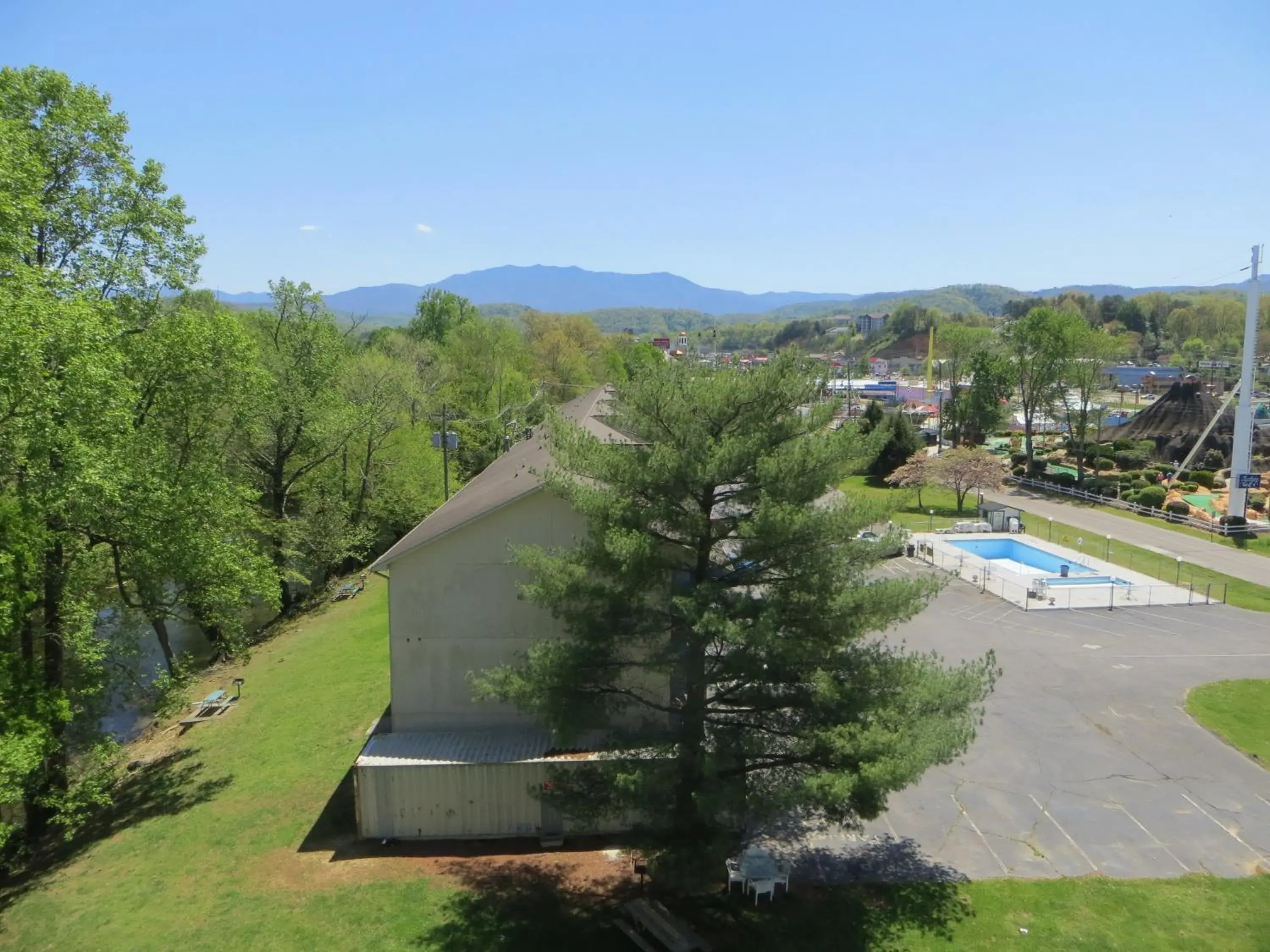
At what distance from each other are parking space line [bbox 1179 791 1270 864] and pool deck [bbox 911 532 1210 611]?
10342 mm

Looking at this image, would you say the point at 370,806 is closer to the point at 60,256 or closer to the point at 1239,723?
the point at 60,256

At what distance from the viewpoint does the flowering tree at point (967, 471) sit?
136ft

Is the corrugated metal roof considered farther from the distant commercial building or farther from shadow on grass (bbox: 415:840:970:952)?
the distant commercial building

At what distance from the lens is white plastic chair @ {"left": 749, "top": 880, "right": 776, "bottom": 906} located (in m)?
12.3

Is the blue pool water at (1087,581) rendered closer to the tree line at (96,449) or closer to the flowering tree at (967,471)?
the flowering tree at (967,471)

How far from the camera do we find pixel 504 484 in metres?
17.6

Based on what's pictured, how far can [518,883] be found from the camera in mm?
12922

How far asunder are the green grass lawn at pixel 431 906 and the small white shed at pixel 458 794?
1.90 ft

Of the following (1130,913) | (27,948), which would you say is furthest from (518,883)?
(1130,913)

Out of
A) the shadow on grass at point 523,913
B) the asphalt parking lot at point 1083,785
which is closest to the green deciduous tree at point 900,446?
the asphalt parking lot at point 1083,785

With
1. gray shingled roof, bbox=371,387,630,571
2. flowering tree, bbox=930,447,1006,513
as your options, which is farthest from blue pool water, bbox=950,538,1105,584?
gray shingled roof, bbox=371,387,630,571

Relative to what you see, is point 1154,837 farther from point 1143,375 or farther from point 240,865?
point 1143,375

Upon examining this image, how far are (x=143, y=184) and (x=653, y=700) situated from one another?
14496 millimetres

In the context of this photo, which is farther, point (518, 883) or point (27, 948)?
point (518, 883)
